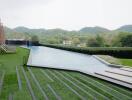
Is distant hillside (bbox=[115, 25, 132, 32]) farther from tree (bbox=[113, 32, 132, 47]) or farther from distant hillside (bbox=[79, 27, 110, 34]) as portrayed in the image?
tree (bbox=[113, 32, 132, 47])

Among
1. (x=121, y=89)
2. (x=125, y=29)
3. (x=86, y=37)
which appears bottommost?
(x=121, y=89)

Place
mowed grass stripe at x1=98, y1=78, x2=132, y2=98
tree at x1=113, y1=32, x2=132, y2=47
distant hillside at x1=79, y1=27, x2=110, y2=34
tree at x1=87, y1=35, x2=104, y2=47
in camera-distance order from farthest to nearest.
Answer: distant hillside at x1=79, y1=27, x2=110, y2=34 → tree at x1=87, y1=35, x2=104, y2=47 → tree at x1=113, y1=32, x2=132, y2=47 → mowed grass stripe at x1=98, y1=78, x2=132, y2=98

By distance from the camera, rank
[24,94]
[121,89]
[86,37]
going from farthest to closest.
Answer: [86,37], [121,89], [24,94]

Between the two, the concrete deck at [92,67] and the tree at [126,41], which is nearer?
the concrete deck at [92,67]

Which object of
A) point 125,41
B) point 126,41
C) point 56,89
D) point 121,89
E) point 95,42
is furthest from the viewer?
point 95,42

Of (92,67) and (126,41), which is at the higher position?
(126,41)

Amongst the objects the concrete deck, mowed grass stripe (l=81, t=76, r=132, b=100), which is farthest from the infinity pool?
mowed grass stripe (l=81, t=76, r=132, b=100)

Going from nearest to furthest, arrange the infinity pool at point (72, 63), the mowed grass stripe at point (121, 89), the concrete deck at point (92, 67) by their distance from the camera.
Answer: the mowed grass stripe at point (121, 89) < the concrete deck at point (92, 67) < the infinity pool at point (72, 63)

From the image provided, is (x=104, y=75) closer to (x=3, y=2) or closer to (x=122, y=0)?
(x=122, y=0)

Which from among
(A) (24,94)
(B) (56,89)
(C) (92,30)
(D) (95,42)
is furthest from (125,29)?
(A) (24,94)

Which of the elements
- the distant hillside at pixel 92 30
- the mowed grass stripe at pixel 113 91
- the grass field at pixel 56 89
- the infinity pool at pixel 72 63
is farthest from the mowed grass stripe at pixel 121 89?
the distant hillside at pixel 92 30

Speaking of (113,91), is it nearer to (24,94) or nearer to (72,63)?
(24,94)

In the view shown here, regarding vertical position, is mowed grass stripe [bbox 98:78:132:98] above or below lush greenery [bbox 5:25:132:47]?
below

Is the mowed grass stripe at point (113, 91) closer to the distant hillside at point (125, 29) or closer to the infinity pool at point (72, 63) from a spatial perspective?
the infinity pool at point (72, 63)
